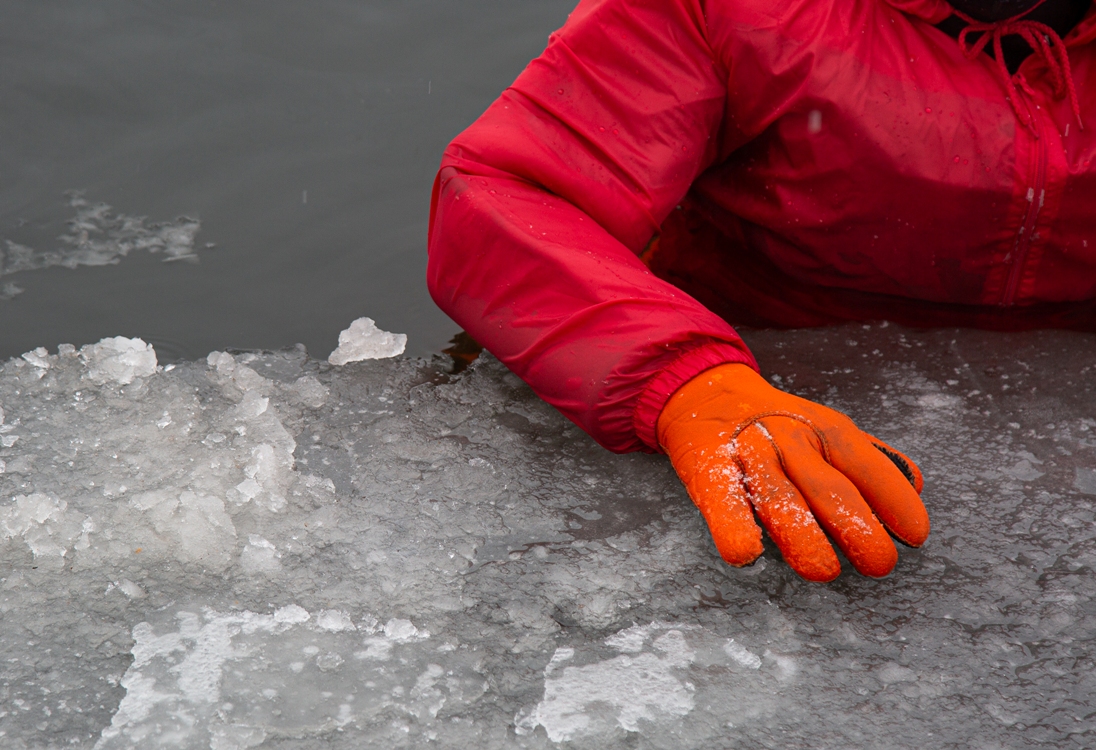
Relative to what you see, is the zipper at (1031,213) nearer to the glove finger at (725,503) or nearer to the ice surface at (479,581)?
the ice surface at (479,581)

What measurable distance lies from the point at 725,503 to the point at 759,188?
91 cm

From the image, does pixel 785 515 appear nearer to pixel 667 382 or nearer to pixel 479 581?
pixel 667 382

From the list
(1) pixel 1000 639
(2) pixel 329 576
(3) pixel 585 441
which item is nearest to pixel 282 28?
(3) pixel 585 441

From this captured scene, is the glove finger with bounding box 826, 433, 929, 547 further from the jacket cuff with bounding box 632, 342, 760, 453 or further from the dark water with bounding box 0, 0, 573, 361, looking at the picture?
the dark water with bounding box 0, 0, 573, 361

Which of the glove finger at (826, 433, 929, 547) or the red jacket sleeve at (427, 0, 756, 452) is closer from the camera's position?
the glove finger at (826, 433, 929, 547)

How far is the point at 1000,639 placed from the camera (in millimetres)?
1435

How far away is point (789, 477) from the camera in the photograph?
1.53m

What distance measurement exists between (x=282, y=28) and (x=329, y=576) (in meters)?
2.47

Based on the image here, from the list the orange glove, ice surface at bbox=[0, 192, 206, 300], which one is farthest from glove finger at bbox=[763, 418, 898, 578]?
ice surface at bbox=[0, 192, 206, 300]

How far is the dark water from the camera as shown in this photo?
244cm

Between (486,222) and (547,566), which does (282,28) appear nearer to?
(486,222)

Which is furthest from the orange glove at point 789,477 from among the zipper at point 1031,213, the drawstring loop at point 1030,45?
the drawstring loop at point 1030,45

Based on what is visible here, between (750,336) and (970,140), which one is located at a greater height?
(970,140)

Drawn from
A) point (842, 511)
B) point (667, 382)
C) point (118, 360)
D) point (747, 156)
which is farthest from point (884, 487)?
point (118, 360)
